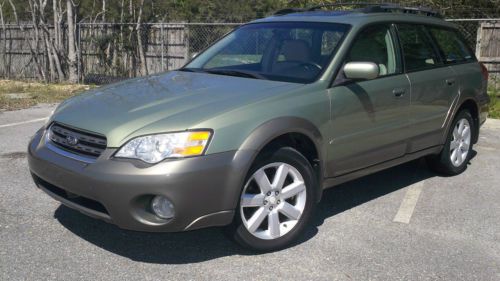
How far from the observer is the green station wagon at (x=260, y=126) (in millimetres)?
3369

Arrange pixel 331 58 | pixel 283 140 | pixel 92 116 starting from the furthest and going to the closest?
pixel 331 58, pixel 283 140, pixel 92 116

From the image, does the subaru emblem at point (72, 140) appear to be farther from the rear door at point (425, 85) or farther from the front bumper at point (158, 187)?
the rear door at point (425, 85)

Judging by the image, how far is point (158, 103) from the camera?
3.75m

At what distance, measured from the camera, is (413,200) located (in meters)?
5.12

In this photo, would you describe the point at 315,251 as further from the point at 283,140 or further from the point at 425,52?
the point at 425,52

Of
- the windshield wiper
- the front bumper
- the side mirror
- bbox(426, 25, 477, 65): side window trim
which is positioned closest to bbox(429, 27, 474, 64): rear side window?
bbox(426, 25, 477, 65): side window trim

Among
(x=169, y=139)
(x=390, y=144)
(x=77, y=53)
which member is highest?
(x=169, y=139)

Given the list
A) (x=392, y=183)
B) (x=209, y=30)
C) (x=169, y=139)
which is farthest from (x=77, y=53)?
(x=169, y=139)

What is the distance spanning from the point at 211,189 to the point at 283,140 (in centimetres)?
79

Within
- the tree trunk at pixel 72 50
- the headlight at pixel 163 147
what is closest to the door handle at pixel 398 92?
the headlight at pixel 163 147

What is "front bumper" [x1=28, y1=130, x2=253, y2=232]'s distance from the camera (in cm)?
328

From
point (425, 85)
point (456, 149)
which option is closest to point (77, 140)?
point (425, 85)

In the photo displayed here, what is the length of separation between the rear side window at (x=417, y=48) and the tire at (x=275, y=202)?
1.76 meters

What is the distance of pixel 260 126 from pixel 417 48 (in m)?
2.34
